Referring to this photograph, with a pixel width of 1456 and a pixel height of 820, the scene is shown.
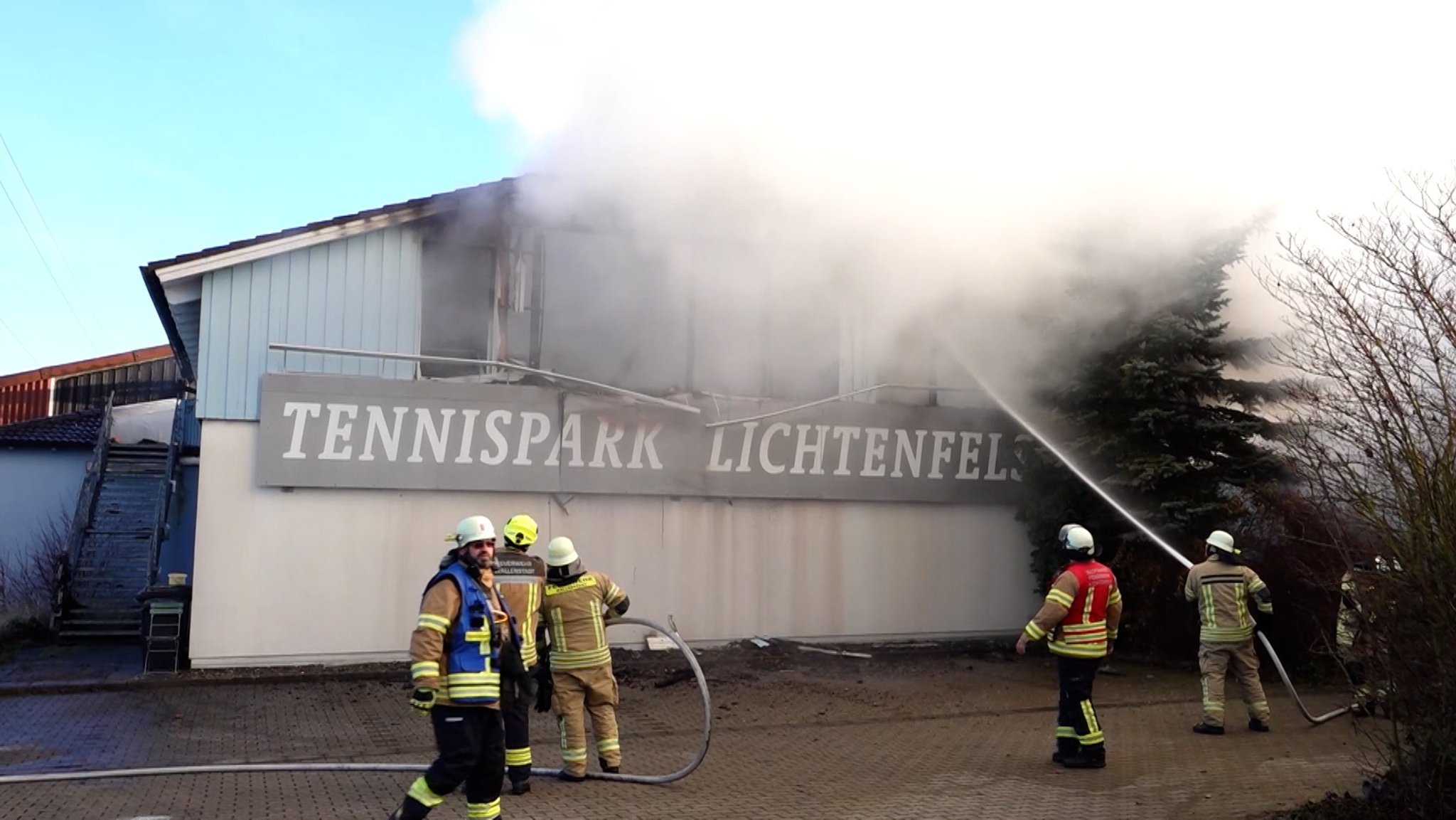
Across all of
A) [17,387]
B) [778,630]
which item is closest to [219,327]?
[778,630]

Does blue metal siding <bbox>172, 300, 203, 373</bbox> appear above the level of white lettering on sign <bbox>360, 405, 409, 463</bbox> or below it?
above

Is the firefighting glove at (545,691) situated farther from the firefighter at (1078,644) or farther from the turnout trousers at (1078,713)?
the turnout trousers at (1078,713)

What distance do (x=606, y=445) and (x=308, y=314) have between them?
349 centimetres

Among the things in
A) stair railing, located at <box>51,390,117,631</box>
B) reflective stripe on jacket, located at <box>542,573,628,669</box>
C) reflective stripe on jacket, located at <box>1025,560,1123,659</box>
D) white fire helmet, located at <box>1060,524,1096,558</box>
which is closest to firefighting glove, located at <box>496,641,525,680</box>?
reflective stripe on jacket, located at <box>542,573,628,669</box>

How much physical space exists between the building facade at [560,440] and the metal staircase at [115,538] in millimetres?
2941

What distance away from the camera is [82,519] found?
16.4 meters

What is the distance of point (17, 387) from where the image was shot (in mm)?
32250

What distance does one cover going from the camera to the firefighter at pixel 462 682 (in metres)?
5.79

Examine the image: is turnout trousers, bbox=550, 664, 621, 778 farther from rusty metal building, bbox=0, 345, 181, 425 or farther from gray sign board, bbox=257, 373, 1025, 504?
rusty metal building, bbox=0, 345, 181, 425

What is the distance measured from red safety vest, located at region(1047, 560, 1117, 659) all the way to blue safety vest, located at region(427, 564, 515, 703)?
4259 mm

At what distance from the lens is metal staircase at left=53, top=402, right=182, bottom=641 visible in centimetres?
1476

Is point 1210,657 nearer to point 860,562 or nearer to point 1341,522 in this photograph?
point 1341,522

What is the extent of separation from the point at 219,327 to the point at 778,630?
278 inches

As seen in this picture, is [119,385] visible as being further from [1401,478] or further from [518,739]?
[1401,478]
